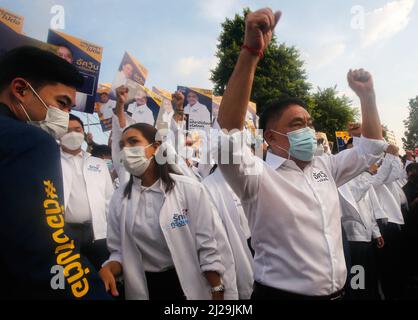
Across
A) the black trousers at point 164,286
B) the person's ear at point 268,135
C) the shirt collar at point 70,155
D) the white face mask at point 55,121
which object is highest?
the shirt collar at point 70,155

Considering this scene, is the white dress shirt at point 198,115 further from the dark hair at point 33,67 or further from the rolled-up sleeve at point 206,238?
the dark hair at point 33,67

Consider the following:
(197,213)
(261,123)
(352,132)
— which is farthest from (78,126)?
(352,132)

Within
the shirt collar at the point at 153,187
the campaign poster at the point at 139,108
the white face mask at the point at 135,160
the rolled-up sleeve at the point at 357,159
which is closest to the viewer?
the rolled-up sleeve at the point at 357,159

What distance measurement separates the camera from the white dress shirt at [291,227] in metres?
1.77

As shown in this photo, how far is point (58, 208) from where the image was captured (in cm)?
120

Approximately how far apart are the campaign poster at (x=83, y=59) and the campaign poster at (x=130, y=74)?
0.76 meters

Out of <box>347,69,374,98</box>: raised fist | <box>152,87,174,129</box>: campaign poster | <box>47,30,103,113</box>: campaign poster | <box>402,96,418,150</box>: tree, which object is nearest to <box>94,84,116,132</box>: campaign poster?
<box>152,87,174,129</box>: campaign poster

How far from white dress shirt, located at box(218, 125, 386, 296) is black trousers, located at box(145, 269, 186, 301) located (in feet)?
1.97

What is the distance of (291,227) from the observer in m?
1.83

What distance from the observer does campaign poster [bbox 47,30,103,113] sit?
4094 mm

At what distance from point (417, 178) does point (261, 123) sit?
621 cm

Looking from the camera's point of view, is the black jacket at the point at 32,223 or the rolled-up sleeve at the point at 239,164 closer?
the black jacket at the point at 32,223

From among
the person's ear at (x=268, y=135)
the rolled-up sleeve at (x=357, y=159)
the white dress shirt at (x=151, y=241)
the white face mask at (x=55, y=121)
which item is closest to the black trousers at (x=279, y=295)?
the white dress shirt at (x=151, y=241)
